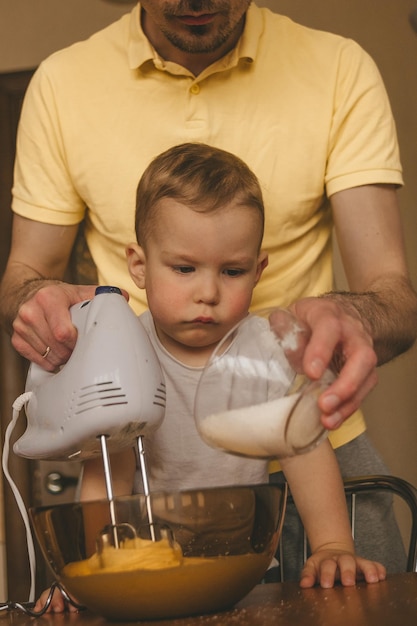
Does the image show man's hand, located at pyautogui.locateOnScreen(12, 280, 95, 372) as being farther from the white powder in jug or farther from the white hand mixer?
the white powder in jug

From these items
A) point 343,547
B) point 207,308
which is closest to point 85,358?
point 207,308

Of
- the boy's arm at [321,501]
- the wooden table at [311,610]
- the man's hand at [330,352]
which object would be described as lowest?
the boy's arm at [321,501]

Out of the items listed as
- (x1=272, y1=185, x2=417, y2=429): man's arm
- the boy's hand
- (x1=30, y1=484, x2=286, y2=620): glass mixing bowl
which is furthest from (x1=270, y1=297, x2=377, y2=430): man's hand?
the boy's hand

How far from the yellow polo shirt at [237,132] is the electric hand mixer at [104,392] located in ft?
1.85

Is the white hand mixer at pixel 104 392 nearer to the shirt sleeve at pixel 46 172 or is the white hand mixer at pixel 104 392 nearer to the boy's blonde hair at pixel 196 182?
the boy's blonde hair at pixel 196 182

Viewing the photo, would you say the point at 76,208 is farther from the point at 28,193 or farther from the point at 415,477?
the point at 415,477

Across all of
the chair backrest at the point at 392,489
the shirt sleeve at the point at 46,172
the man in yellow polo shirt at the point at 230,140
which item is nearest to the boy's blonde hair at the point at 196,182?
the man in yellow polo shirt at the point at 230,140

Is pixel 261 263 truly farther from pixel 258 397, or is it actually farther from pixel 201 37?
pixel 258 397

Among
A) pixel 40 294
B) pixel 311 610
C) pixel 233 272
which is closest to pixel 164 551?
pixel 311 610

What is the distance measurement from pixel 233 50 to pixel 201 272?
50cm

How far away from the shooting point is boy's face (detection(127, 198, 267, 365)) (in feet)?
4.29

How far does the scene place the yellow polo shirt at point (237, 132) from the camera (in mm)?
1555

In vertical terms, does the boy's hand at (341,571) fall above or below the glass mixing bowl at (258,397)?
Answer: below

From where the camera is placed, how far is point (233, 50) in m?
1.61
